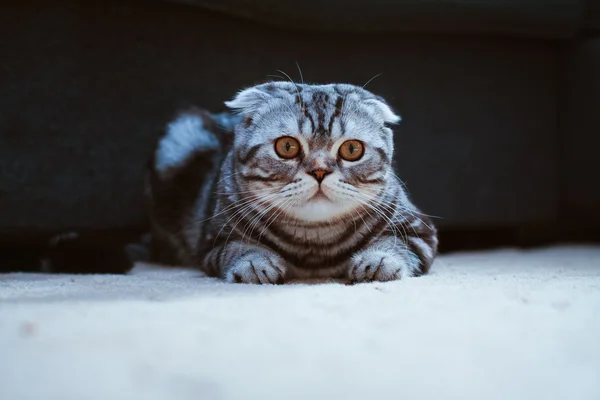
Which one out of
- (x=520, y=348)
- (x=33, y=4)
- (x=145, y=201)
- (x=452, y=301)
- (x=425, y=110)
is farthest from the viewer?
(x=425, y=110)

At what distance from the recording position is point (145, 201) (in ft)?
7.34

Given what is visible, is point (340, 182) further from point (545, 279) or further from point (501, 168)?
point (501, 168)

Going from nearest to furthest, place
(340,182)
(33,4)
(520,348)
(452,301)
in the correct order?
1. (520,348)
2. (452,301)
3. (340,182)
4. (33,4)

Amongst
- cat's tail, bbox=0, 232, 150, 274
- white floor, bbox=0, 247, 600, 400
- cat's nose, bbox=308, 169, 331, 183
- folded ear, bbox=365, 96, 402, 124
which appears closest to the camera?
white floor, bbox=0, 247, 600, 400

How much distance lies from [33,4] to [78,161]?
503 millimetres

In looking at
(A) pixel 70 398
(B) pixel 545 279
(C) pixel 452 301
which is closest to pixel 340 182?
(C) pixel 452 301

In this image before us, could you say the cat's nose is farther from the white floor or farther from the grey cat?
the white floor

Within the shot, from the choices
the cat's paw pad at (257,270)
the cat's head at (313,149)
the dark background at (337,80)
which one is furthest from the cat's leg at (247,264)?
the dark background at (337,80)

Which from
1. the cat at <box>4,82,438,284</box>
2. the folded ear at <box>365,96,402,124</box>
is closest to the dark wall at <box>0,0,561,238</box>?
the cat at <box>4,82,438,284</box>

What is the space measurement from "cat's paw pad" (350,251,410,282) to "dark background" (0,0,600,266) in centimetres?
90

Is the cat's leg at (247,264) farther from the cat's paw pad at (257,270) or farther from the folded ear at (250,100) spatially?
the folded ear at (250,100)

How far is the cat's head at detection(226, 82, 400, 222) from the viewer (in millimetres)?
1544

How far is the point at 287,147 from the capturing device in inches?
62.9

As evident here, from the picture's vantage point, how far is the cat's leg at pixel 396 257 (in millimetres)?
1551
